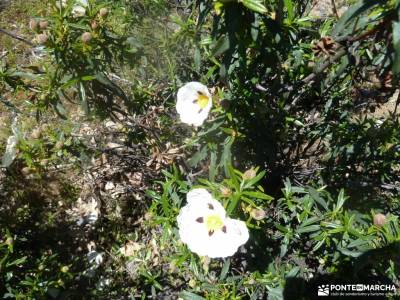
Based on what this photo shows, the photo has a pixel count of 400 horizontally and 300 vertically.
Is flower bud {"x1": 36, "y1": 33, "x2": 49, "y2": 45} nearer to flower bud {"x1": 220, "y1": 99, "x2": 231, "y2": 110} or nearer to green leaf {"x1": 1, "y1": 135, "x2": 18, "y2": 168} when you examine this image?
green leaf {"x1": 1, "y1": 135, "x2": 18, "y2": 168}

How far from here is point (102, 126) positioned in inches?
140

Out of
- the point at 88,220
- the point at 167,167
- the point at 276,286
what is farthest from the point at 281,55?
the point at 88,220

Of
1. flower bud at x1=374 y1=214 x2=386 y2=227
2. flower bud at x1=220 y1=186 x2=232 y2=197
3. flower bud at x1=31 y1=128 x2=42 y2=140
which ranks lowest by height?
flower bud at x1=374 y1=214 x2=386 y2=227

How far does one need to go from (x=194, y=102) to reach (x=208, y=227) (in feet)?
2.54

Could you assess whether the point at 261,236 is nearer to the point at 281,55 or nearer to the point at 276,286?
the point at 276,286

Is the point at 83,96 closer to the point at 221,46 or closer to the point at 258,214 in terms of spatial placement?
the point at 221,46

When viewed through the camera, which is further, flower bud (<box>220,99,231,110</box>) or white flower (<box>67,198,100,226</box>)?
white flower (<box>67,198,100,226</box>)

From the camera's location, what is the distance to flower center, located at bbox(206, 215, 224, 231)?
211 cm

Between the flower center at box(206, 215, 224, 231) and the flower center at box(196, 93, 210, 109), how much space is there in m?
0.67

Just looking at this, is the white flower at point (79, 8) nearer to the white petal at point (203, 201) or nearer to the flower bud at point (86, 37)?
the flower bud at point (86, 37)

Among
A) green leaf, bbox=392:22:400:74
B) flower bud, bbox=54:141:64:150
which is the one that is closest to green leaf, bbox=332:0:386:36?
green leaf, bbox=392:22:400:74

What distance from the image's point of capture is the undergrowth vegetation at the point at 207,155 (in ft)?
7.07

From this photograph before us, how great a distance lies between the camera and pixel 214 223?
85.0 inches

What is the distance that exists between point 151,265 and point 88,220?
0.79m
